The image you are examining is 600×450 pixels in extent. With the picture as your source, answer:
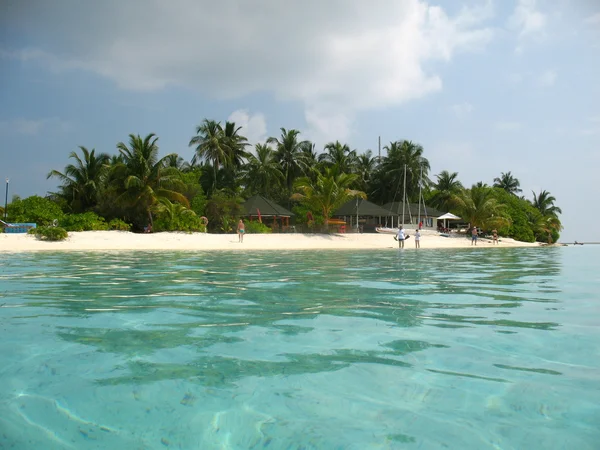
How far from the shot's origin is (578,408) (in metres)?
2.62

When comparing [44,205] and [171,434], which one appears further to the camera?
[44,205]

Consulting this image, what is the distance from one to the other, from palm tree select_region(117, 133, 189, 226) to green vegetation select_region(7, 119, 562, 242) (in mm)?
64

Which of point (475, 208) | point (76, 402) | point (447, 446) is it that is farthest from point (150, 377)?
point (475, 208)

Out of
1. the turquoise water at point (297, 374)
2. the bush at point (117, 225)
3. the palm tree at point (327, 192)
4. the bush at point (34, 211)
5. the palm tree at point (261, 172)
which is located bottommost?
the turquoise water at point (297, 374)

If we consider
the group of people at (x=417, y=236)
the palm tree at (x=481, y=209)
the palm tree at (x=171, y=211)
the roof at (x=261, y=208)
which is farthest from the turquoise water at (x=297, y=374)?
the palm tree at (x=481, y=209)

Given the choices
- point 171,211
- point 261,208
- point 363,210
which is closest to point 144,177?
point 171,211

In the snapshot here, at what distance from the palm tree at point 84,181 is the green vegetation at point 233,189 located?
7 cm

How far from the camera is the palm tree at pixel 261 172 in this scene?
47469mm

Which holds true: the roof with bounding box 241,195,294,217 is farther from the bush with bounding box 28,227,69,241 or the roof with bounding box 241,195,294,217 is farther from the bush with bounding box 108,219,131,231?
the bush with bounding box 28,227,69,241

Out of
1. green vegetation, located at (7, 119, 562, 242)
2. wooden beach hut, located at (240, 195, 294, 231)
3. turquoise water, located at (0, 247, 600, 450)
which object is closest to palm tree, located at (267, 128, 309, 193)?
green vegetation, located at (7, 119, 562, 242)

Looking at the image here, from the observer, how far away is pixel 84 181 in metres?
33.8

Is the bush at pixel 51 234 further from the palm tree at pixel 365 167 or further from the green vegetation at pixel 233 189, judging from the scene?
the palm tree at pixel 365 167

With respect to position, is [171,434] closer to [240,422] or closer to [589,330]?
[240,422]

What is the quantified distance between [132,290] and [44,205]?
25.6m
